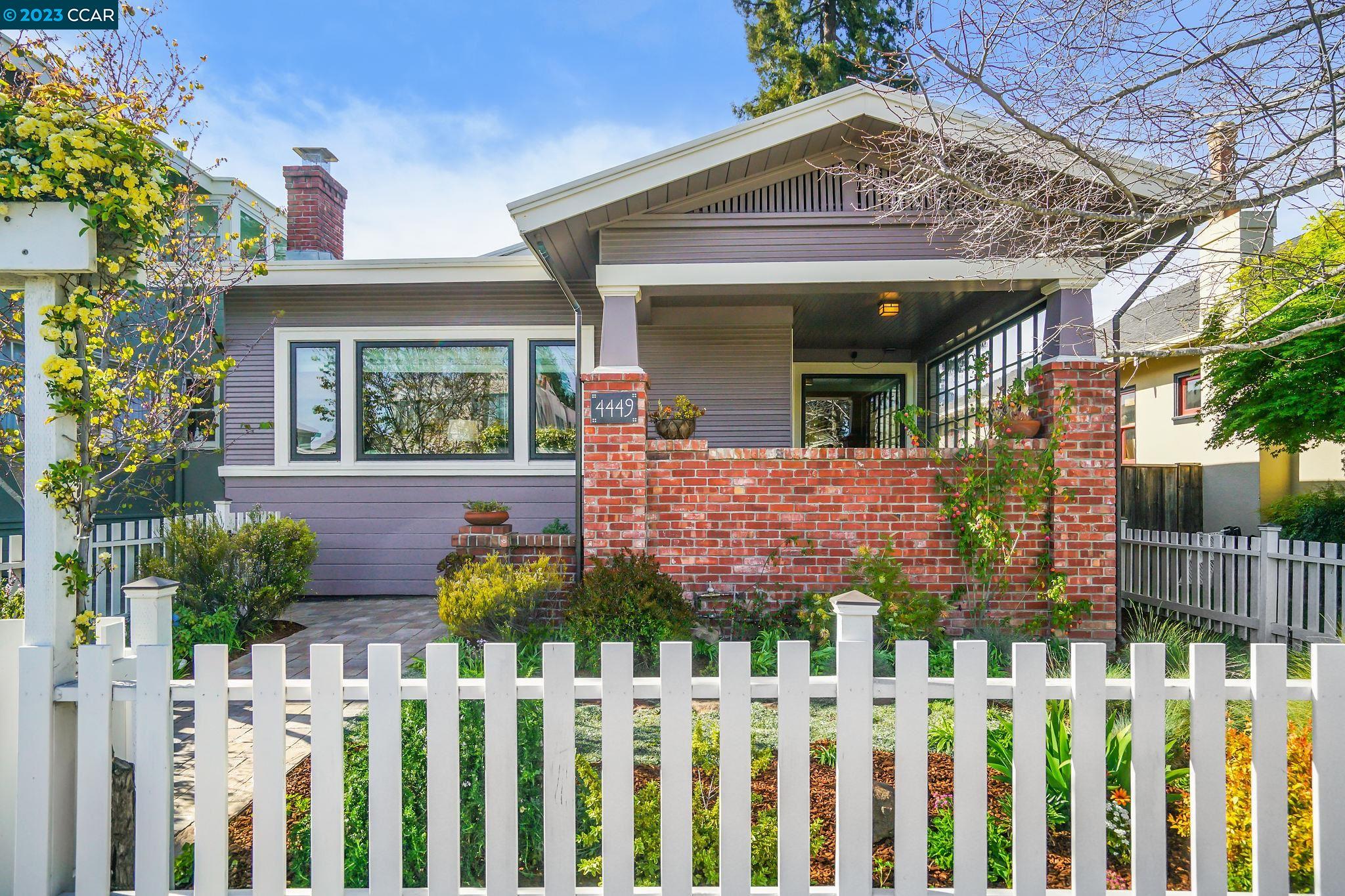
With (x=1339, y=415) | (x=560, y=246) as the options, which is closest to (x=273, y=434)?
(x=560, y=246)

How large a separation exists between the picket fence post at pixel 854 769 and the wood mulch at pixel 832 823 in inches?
15.0

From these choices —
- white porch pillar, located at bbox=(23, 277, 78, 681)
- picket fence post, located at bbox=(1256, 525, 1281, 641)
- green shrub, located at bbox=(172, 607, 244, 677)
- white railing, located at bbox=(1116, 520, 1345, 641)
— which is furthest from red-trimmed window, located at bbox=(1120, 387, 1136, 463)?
white porch pillar, located at bbox=(23, 277, 78, 681)

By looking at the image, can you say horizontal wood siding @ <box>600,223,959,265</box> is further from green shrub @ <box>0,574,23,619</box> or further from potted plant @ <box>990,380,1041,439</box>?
green shrub @ <box>0,574,23,619</box>

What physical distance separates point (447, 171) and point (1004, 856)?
11283 mm

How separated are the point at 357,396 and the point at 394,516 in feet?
4.29

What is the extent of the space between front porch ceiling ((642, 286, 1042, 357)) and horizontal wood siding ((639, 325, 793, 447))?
355 millimetres

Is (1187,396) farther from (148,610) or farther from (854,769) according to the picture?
(148,610)

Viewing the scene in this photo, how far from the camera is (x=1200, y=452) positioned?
11609mm

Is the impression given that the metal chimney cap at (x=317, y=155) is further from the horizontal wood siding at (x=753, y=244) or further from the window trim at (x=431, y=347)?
the horizontal wood siding at (x=753, y=244)

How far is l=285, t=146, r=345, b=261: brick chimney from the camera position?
27.6ft

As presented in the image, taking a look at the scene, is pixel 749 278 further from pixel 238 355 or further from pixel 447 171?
pixel 447 171

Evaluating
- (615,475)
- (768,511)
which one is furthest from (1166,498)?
(615,475)

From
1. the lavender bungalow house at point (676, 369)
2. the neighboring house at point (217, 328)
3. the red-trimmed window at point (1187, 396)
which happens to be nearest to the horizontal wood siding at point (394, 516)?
the lavender bungalow house at point (676, 369)

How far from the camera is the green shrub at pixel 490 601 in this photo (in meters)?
4.74
